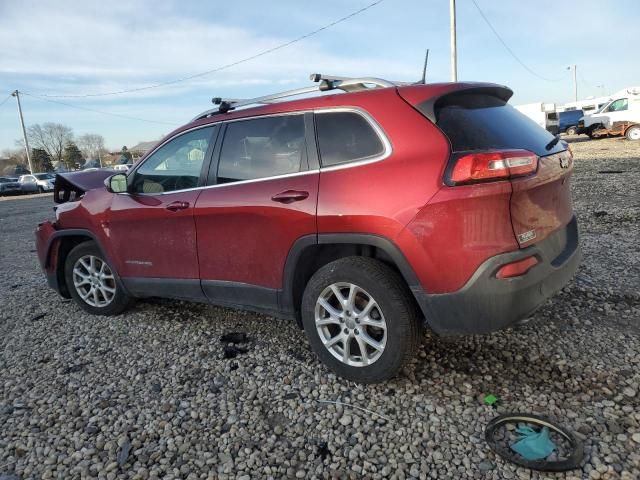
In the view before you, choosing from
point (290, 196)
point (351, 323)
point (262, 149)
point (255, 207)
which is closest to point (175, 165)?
point (262, 149)

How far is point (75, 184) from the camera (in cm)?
493

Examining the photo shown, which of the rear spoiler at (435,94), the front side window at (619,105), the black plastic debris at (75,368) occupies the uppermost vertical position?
the front side window at (619,105)

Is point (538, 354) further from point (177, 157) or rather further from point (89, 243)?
point (89, 243)

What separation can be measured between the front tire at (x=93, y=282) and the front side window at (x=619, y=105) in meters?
27.3

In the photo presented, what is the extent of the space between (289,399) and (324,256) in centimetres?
93

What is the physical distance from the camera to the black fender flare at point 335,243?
2645 mm

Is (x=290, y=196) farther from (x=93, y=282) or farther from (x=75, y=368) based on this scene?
(x=93, y=282)

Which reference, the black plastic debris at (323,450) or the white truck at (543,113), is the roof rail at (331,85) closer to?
the black plastic debris at (323,450)

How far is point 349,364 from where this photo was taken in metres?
2.98

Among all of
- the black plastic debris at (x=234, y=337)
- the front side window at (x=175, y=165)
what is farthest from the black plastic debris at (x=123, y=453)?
the front side window at (x=175, y=165)

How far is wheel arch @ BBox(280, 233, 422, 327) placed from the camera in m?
2.66

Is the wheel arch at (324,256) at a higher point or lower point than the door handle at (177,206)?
lower

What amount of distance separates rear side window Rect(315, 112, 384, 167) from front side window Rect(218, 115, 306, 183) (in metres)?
0.16

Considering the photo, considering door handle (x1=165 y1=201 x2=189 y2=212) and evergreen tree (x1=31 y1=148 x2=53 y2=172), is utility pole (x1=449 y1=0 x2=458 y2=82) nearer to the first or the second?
door handle (x1=165 y1=201 x2=189 y2=212)
